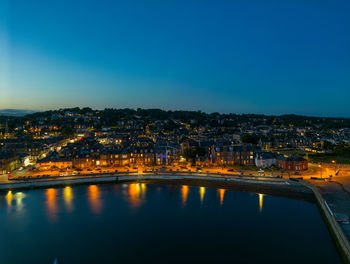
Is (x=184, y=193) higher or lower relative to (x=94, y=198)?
higher

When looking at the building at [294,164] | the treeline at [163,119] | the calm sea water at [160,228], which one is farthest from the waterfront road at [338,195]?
the treeline at [163,119]

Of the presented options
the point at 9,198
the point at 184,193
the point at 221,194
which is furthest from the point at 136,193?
the point at 9,198

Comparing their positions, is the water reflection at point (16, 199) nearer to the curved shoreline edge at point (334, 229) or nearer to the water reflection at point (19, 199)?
the water reflection at point (19, 199)

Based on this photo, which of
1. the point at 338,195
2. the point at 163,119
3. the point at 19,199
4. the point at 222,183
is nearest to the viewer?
the point at 338,195

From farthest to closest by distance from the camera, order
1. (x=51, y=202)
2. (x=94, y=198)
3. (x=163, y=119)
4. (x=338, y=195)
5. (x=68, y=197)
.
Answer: (x=163, y=119) < (x=68, y=197) < (x=94, y=198) < (x=51, y=202) < (x=338, y=195)

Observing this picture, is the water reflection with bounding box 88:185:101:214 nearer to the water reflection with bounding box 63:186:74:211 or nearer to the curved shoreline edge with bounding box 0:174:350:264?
the water reflection with bounding box 63:186:74:211

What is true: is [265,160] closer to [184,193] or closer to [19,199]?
[184,193]

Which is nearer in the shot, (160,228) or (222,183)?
(160,228)

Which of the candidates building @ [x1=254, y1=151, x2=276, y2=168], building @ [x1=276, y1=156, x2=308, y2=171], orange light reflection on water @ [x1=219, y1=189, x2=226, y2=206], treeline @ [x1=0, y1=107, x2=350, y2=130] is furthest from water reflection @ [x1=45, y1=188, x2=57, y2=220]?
treeline @ [x1=0, y1=107, x2=350, y2=130]
